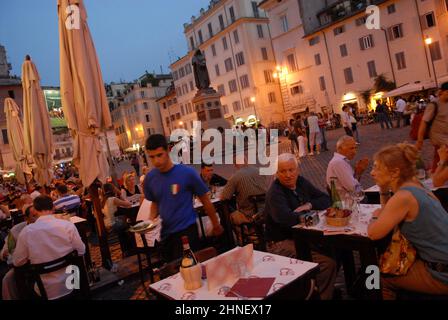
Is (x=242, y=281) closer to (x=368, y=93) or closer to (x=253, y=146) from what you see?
(x=253, y=146)

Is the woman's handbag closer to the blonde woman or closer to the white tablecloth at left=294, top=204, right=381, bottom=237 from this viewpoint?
the blonde woman

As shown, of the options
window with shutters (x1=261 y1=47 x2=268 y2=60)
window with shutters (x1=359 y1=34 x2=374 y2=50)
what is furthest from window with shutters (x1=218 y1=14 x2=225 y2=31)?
window with shutters (x1=359 y1=34 x2=374 y2=50)

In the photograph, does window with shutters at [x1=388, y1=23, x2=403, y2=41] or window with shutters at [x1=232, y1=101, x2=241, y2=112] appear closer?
window with shutters at [x1=388, y1=23, x2=403, y2=41]

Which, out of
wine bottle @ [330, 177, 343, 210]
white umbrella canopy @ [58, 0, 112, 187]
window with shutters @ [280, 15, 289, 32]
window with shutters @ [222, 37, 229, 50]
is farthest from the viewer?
window with shutters @ [222, 37, 229, 50]

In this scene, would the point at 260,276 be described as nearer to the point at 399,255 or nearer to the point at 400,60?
the point at 399,255

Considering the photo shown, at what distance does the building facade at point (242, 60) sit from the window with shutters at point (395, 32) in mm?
16313

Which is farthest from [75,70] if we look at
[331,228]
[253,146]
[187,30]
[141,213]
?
[187,30]

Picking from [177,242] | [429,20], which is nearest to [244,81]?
[429,20]

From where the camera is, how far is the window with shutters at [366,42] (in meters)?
36.2

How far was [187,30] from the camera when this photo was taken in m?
57.3

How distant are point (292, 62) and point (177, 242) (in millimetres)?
42275

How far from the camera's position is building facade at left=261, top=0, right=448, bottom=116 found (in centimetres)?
3222

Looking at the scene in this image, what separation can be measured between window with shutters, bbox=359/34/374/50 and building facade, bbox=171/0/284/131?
13581 mm
